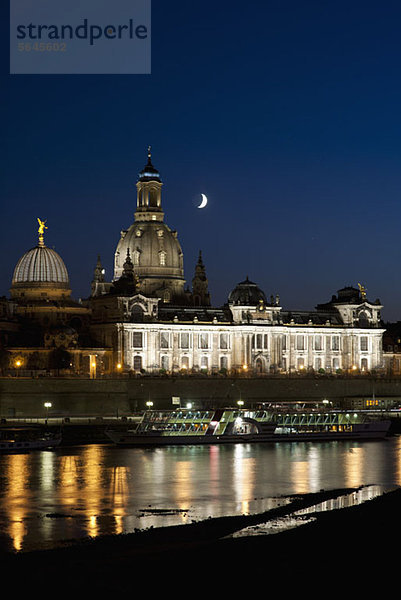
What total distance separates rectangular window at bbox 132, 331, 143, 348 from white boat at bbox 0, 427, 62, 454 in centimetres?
3978

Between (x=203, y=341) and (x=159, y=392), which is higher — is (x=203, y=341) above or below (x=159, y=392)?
above

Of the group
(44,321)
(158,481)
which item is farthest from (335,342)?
(158,481)

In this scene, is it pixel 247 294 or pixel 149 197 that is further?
pixel 149 197

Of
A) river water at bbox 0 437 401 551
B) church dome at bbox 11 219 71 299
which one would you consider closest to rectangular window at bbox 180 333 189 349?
church dome at bbox 11 219 71 299

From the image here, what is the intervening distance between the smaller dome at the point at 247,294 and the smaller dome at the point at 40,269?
71.9ft

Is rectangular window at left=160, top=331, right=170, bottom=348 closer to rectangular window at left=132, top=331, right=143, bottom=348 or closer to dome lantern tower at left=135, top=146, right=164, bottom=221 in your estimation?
rectangular window at left=132, top=331, right=143, bottom=348

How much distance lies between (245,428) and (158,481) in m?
27.7

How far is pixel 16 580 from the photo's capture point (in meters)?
35.2

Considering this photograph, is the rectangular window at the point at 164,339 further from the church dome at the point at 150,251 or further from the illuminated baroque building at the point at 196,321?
the church dome at the point at 150,251

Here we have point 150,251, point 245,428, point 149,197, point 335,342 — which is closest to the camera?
point 245,428

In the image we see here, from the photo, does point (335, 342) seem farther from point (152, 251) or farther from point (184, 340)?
point (152, 251)

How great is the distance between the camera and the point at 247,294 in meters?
138

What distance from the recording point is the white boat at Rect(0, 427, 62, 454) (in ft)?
266

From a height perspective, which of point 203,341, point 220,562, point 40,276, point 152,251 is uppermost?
point 152,251
